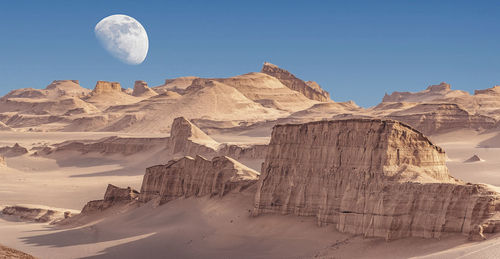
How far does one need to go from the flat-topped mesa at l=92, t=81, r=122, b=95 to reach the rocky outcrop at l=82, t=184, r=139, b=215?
136875mm

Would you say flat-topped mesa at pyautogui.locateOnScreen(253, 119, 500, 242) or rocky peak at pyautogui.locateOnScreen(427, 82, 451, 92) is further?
rocky peak at pyautogui.locateOnScreen(427, 82, 451, 92)

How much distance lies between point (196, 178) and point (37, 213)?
13.2 m

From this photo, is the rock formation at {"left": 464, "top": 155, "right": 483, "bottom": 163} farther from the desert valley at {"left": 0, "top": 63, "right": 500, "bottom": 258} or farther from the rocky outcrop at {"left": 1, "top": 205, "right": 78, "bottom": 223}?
the rocky outcrop at {"left": 1, "top": 205, "right": 78, "bottom": 223}

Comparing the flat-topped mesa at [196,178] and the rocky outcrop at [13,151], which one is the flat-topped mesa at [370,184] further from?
the rocky outcrop at [13,151]

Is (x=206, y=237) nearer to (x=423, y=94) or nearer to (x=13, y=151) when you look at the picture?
(x=13, y=151)

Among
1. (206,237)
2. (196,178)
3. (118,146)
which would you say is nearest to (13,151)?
(118,146)

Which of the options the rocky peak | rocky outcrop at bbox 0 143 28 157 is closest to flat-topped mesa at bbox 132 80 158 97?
the rocky peak

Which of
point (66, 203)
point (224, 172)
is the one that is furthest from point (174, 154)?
point (224, 172)

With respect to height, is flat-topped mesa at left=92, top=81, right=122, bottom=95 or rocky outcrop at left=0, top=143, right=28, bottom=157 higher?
flat-topped mesa at left=92, top=81, right=122, bottom=95

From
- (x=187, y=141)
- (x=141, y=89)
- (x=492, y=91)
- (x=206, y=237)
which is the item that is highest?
(x=492, y=91)

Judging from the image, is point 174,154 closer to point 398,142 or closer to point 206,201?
point 206,201

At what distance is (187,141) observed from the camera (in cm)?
6988

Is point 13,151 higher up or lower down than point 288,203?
higher up

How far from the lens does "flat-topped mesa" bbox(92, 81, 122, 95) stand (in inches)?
6907
